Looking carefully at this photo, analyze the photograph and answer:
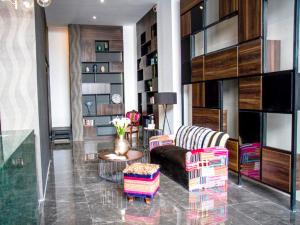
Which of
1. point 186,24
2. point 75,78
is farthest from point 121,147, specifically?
point 75,78

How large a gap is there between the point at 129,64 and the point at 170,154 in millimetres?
5523

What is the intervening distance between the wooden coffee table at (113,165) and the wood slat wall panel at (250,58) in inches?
81.5

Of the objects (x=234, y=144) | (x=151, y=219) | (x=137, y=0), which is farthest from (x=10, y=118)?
(x=137, y=0)

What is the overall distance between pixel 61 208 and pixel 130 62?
682 centimetres

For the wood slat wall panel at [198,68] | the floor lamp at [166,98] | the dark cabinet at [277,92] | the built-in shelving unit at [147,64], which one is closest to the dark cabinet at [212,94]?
the wood slat wall panel at [198,68]

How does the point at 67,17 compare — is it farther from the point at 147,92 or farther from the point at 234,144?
the point at 234,144

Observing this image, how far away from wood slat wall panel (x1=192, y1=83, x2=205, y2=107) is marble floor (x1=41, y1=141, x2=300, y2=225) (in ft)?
4.91

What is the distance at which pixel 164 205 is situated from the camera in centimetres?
362

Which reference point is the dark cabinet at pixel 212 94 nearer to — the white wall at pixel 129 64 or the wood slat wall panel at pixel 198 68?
the wood slat wall panel at pixel 198 68

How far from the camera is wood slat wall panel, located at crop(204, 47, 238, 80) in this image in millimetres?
4430

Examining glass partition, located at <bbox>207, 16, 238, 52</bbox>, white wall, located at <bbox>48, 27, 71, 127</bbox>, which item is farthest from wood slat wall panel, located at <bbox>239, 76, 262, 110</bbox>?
white wall, located at <bbox>48, 27, 71, 127</bbox>

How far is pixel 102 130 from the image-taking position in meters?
9.68

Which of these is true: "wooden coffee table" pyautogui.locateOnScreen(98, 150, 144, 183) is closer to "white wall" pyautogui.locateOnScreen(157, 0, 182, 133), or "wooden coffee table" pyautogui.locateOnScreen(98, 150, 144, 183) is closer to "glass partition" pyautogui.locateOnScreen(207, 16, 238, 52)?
"white wall" pyautogui.locateOnScreen(157, 0, 182, 133)

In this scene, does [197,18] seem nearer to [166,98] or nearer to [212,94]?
[212,94]
